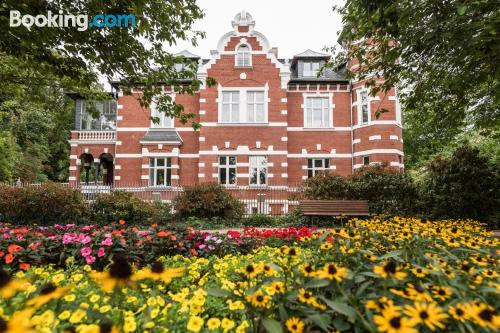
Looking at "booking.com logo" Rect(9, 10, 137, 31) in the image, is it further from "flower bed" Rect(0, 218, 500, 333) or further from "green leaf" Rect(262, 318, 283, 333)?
"green leaf" Rect(262, 318, 283, 333)

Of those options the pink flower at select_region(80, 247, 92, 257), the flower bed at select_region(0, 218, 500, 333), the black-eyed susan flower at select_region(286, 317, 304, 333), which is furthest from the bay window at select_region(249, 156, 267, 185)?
the black-eyed susan flower at select_region(286, 317, 304, 333)

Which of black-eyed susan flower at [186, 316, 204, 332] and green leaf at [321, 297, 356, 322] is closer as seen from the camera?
green leaf at [321, 297, 356, 322]

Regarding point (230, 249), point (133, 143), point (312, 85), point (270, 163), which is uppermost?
point (312, 85)

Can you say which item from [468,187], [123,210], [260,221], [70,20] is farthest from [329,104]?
[70,20]

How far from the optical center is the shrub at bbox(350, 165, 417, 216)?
39.5 ft

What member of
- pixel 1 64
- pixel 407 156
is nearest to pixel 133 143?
pixel 1 64

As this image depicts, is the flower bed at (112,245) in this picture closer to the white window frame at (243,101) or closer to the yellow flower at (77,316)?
the yellow flower at (77,316)

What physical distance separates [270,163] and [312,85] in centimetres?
588

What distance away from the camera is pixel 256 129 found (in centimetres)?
1919

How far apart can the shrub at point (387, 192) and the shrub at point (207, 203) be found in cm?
497

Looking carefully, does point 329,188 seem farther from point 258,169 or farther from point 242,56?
point 242,56

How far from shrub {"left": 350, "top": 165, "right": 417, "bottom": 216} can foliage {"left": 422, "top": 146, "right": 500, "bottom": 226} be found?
1.29 metres

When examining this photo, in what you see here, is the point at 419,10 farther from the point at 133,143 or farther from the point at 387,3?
the point at 133,143

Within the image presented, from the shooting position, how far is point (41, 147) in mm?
28125
